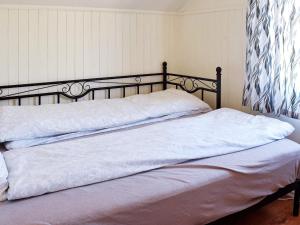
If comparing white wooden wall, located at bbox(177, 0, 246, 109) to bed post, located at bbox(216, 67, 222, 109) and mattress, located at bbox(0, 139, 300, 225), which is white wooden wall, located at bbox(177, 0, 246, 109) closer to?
bed post, located at bbox(216, 67, 222, 109)

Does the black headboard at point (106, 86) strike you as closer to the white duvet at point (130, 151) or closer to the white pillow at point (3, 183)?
the white duvet at point (130, 151)

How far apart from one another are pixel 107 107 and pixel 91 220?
4.50 ft

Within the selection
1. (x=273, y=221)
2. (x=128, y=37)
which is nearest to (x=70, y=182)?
(x=273, y=221)

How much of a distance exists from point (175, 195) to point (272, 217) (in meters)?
1.02

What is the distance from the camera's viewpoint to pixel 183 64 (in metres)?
3.49

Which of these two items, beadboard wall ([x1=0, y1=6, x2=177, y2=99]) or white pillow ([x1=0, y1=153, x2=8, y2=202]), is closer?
white pillow ([x1=0, y1=153, x2=8, y2=202])

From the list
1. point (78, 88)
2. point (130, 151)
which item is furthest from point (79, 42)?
point (130, 151)

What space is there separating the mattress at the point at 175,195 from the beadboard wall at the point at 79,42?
1.53 meters

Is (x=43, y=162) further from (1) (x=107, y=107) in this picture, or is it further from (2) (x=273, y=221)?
(2) (x=273, y=221)

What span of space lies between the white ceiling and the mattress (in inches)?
68.0

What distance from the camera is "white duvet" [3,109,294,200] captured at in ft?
5.03

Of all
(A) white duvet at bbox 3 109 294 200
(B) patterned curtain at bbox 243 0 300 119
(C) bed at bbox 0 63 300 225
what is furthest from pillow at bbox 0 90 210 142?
(B) patterned curtain at bbox 243 0 300 119

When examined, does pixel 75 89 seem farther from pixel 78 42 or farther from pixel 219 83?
pixel 219 83

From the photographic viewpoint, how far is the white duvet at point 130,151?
1.53 metres
